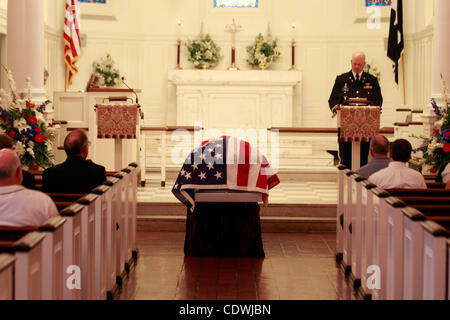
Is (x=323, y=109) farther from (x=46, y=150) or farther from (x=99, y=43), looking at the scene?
(x=46, y=150)

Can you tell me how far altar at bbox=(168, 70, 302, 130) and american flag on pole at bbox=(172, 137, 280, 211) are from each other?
7.81m

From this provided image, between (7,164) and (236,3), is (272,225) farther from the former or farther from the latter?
(236,3)

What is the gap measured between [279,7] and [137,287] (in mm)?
10611

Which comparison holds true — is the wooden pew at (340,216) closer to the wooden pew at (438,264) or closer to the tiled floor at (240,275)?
the tiled floor at (240,275)

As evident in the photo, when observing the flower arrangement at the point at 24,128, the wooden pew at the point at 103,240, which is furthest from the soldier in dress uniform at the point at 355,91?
the wooden pew at the point at 103,240

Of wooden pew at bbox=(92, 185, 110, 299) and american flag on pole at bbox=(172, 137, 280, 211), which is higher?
american flag on pole at bbox=(172, 137, 280, 211)

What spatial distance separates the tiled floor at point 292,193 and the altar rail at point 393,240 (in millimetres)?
1943

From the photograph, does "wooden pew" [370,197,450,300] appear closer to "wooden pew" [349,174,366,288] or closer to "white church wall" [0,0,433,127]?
"wooden pew" [349,174,366,288]

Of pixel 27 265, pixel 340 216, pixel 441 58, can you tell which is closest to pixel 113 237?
pixel 340 216

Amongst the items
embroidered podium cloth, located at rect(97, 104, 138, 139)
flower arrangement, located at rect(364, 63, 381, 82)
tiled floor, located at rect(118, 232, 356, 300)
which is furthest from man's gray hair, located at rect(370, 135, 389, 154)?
flower arrangement, located at rect(364, 63, 381, 82)

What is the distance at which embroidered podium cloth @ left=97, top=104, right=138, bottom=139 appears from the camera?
8742 mm

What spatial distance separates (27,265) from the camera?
2.88 meters

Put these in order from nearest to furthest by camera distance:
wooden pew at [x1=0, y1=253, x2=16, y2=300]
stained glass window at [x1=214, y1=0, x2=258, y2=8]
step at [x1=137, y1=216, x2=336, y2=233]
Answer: wooden pew at [x1=0, y1=253, x2=16, y2=300], step at [x1=137, y1=216, x2=336, y2=233], stained glass window at [x1=214, y1=0, x2=258, y2=8]

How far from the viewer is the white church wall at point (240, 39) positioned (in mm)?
14734
